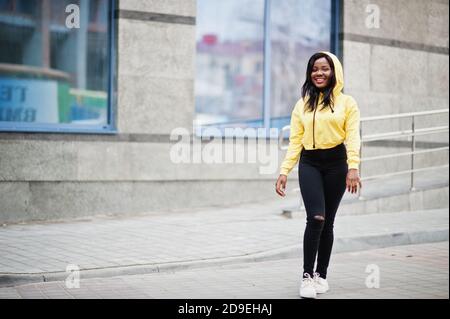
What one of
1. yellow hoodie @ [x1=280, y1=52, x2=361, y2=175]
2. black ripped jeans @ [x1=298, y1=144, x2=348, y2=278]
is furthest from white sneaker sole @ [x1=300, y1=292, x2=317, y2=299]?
yellow hoodie @ [x1=280, y1=52, x2=361, y2=175]

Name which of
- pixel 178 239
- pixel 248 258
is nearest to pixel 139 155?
pixel 178 239

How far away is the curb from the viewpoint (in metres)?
6.53

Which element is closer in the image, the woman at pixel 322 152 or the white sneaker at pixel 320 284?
the woman at pixel 322 152

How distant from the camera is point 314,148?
601 cm

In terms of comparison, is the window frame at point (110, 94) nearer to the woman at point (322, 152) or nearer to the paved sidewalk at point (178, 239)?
the paved sidewalk at point (178, 239)

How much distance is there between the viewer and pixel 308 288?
5.95 m

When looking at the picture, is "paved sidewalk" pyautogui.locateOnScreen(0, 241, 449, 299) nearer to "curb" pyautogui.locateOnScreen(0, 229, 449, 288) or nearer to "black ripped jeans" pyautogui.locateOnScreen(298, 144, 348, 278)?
"curb" pyautogui.locateOnScreen(0, 229, 449, 288)

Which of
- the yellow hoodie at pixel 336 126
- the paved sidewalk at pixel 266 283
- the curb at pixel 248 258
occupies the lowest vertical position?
the paved sidewalk at pixel 266 283

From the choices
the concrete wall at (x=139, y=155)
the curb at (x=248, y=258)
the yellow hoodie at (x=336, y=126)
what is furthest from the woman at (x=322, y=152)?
the concrete wall at (x=139, y=155)

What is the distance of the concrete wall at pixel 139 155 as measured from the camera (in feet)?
32.9

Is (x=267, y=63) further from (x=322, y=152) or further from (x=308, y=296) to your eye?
(x=308, y=296)

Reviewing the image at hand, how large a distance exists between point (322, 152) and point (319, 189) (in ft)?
1.00

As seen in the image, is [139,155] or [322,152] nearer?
[322,152]

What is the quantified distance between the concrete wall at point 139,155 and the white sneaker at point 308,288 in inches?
199
